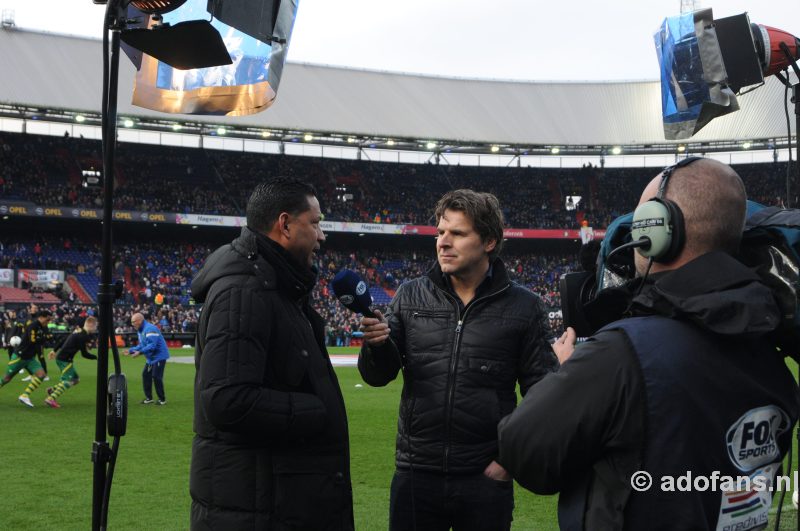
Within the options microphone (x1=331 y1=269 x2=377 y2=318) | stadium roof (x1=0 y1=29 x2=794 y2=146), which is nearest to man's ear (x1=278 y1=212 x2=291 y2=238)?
microphone (x1=331 y1=269 x2=377 y2=318)

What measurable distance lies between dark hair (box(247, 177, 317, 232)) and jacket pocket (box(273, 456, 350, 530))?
940 millimetres

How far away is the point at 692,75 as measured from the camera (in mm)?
4051

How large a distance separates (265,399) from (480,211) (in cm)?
139

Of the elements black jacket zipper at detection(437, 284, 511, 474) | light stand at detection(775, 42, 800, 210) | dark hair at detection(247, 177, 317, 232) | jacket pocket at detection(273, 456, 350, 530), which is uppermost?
light stand at detection(775, 42, 800, 210)

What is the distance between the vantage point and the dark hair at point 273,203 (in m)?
3.24

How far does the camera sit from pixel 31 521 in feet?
22.7

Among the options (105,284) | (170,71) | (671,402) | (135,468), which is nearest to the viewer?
(671,402)

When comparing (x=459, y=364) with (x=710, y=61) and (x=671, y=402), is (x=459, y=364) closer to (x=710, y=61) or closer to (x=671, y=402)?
(x=671, y=402)

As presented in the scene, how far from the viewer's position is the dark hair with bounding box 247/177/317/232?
3236 mm

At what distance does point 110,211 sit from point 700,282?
217 centimetres

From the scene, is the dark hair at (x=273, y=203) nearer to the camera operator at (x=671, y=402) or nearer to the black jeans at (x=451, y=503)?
the black jeans at (x=451, y=503)

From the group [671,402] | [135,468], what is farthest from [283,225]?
[135,468]

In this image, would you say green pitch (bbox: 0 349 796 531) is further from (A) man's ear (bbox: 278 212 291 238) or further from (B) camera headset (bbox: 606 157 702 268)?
(B) camera headset (bbox: 606 157 702 268)

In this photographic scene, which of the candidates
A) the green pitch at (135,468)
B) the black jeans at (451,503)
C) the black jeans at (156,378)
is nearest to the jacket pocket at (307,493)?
the black jeans at (451,503)
